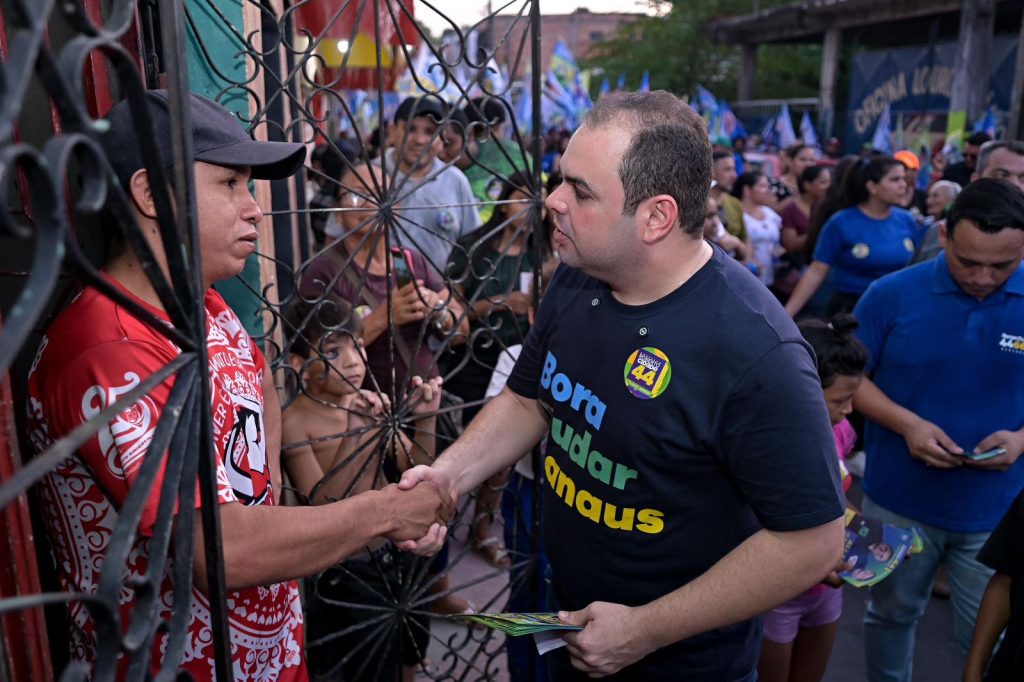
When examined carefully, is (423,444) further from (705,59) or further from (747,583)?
(705,59)

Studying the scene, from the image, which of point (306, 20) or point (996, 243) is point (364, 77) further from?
point (996, 243)

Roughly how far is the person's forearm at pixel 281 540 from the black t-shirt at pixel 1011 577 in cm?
155

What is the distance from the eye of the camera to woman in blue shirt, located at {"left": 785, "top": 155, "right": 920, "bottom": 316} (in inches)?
197

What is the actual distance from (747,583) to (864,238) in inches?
158

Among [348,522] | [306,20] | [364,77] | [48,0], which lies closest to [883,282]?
[348,522]

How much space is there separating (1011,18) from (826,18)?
434 cm

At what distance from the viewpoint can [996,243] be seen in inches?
104

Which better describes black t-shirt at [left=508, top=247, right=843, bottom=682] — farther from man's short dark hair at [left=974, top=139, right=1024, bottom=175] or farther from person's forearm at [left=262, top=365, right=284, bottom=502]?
man's short dark hair at [left=974, top=139, right=1024, bottom=175]

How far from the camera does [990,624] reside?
6.93 feet

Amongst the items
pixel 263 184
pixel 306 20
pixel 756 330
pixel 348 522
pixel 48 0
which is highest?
pixel 306 20

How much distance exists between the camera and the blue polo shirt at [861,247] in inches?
198

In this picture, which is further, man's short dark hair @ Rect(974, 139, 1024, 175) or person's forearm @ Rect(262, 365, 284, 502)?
man's short dark hair @ Rect(974, 139, 1024, 175)

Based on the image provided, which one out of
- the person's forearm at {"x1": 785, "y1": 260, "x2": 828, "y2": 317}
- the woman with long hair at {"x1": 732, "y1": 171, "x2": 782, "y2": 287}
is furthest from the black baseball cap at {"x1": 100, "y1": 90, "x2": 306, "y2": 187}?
the woman with long hair at {"x1": 732, "y1": 171, "x2": 782, "y2": 287}

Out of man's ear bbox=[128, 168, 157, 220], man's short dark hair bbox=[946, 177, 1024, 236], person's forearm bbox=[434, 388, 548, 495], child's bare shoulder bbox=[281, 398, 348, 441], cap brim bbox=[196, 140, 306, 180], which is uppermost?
cap brim bbox=[196, 140, 306, 180]
